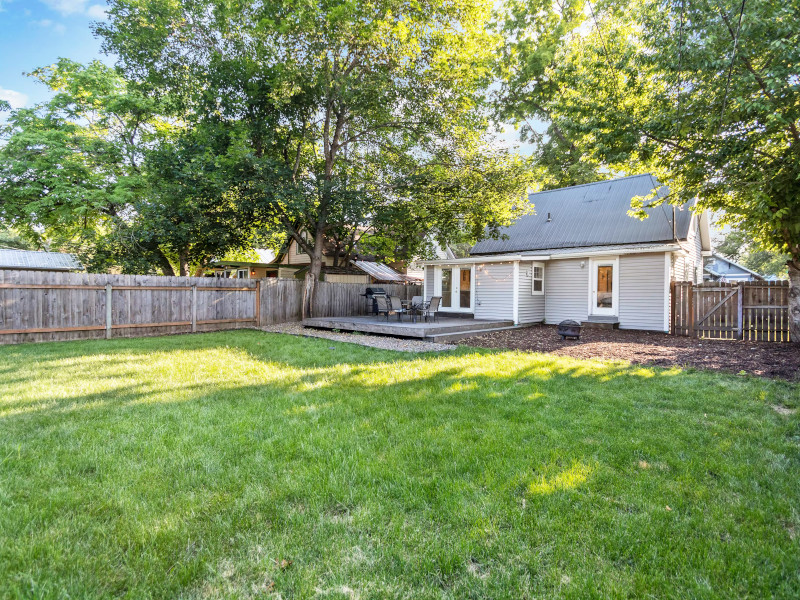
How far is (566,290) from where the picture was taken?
1429 centimetres

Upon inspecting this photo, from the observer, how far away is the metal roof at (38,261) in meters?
17.4

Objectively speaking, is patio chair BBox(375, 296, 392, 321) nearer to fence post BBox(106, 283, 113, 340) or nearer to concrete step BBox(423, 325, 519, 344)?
concrete step BBox(423, 325, 519, 344)

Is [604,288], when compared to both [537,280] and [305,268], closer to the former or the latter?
[537,280]

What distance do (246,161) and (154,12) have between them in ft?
17.7

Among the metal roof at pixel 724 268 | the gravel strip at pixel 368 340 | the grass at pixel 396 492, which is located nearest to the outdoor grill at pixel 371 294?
the gravel strip at pixel 368 340

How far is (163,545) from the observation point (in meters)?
2.05

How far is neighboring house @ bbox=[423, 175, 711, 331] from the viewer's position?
41.5ft

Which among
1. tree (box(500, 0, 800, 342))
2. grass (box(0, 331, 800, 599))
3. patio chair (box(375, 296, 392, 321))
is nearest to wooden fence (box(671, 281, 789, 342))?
tree (box(500, 0, 800, 342))

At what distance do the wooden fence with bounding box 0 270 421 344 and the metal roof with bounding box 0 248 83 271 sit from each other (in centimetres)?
989

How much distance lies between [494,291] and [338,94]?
26.9ft

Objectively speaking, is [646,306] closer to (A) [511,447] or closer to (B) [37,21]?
(A) [511,447]

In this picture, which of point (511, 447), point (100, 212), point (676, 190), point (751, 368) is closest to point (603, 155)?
point (676, 190)

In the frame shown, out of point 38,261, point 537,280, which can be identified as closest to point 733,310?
point 537,280

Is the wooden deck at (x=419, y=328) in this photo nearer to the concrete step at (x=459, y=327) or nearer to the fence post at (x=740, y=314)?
the concrete step at (x=459, y=327)
